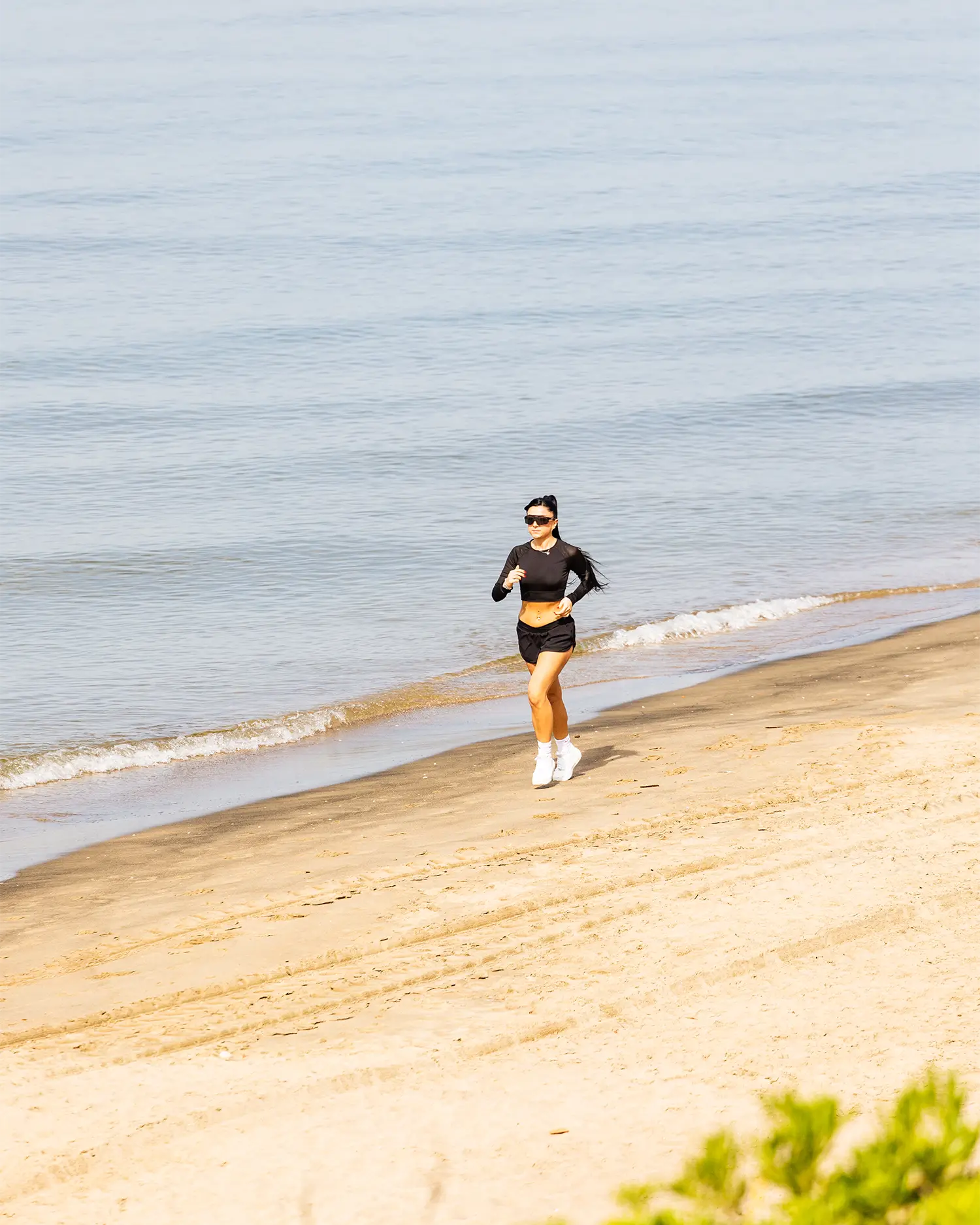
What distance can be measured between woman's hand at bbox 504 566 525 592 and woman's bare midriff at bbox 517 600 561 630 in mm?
272

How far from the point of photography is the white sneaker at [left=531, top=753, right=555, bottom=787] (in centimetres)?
1060

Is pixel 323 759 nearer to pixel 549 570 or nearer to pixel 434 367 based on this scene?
pixel 549 570

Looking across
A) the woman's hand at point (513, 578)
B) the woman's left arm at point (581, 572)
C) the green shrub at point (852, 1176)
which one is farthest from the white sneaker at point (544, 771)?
the green shrub at point (852, 1176)

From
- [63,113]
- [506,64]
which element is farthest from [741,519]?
[506,64]

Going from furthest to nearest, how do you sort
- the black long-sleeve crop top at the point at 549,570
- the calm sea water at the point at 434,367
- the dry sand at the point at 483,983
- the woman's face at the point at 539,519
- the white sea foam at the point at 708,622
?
the calm sea water at the point at 434,367, the white sea foam at the point at 708,622, the black long-sleeve crop top at the point at 549,570, the woman's face at the point at 539,519, the dry sand at the point at 483,983

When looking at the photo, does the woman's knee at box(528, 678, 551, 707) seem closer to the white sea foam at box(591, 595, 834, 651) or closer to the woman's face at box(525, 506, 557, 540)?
the woman's face at box(525, 506, 557, 540)

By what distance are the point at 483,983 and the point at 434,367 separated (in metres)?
23.3

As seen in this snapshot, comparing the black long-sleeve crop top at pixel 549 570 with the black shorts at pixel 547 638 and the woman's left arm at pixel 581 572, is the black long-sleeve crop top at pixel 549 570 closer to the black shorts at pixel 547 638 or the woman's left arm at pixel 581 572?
the woman's left arm at pixel 581 572

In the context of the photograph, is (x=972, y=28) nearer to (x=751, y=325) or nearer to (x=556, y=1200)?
(x=751, y=325)

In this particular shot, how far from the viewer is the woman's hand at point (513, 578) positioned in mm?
9883

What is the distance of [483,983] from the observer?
7.13m

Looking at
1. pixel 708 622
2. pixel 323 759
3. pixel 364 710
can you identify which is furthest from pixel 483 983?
pixel 708 622

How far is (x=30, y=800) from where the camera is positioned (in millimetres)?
→ 12406

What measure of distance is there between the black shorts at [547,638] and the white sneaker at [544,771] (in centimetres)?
73
